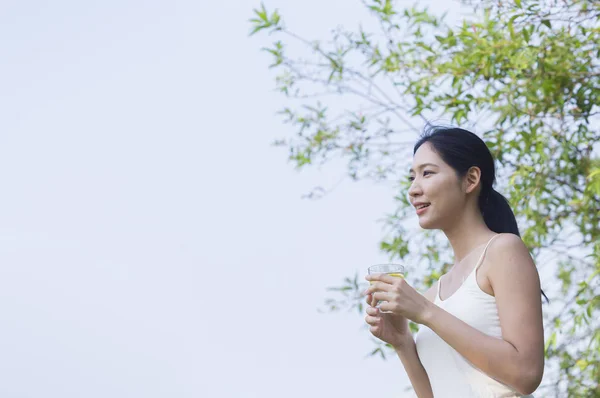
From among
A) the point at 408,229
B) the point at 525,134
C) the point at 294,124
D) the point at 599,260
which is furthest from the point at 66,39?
the point at 599,260

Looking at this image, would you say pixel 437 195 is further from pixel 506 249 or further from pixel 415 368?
pixel 415 368

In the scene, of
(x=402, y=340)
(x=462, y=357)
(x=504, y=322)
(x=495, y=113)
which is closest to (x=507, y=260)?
(x=504, y=322)

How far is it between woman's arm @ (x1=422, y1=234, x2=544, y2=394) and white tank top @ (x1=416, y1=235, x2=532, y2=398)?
52 millimetres

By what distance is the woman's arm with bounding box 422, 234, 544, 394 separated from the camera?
1.60 metres

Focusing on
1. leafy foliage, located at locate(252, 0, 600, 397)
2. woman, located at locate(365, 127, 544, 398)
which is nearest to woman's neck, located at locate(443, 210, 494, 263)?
woman, located at locate(365, 127, 544, 398)

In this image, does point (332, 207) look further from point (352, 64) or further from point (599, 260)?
point (599, 260)

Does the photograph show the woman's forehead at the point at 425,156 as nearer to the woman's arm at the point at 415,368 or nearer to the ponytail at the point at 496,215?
the ponytail at the point at 496,215

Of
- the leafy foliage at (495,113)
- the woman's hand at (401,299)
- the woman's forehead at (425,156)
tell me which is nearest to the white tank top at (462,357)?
the woman's hand at (401,299)

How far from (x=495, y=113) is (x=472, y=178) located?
2.28 meters

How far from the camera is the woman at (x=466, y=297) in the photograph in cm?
162

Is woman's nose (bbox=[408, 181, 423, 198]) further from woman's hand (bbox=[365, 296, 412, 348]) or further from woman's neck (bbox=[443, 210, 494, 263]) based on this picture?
woman's hand (bbox=[365, 296, 412, 348])

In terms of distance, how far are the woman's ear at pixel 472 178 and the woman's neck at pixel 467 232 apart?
61mm

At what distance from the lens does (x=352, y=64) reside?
468cm

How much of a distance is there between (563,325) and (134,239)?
3.96m
